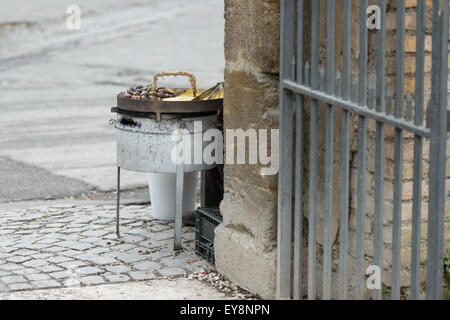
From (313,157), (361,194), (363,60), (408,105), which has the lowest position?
(361,194)

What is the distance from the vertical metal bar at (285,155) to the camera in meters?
4.55

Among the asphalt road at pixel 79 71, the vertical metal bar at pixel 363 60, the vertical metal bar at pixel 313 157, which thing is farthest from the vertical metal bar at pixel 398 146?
the asphalt road at pixel 79 71

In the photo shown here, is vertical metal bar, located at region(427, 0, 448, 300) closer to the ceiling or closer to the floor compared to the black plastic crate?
closer to the ceiling

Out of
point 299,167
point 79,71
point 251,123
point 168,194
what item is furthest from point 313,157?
point 79,71

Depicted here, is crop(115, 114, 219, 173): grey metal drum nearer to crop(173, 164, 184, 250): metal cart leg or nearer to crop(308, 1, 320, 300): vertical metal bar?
crop(173, 164, 184, 250): metal cart leg


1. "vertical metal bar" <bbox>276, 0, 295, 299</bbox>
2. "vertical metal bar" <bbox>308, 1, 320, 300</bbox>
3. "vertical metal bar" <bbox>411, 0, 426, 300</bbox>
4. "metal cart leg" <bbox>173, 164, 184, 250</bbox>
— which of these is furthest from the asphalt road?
"vertical metal bar" <bbox>411, 0, 426, 300</bbox>

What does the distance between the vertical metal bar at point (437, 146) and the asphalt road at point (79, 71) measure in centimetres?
485

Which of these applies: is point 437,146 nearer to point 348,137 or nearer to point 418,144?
point 418,144

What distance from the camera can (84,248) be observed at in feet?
19.9

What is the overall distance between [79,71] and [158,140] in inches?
389

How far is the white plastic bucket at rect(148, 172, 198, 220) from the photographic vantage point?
6.57m
